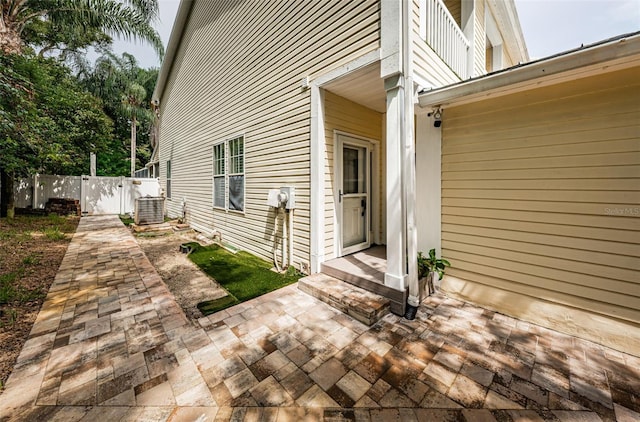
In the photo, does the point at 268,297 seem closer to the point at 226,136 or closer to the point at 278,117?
the point at 278,117

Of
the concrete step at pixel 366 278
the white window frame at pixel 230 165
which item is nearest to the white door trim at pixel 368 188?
the concrete step at pixel 366 278

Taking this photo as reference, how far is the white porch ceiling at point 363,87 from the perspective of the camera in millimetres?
3268

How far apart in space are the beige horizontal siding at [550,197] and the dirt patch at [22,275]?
4.58 metres

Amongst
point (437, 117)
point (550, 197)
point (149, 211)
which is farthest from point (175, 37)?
point (550, 197)

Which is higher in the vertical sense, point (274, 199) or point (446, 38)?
point (446, 38)

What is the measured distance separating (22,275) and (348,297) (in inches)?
199

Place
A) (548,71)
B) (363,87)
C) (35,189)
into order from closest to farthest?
(548,71) < (363,87) < (35,189)

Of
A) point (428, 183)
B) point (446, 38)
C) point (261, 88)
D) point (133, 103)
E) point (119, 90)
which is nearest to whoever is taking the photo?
point (428, 183)

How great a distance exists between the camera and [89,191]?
11.9 metres

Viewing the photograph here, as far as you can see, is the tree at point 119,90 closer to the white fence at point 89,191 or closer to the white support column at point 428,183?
the white fence at point 89,191

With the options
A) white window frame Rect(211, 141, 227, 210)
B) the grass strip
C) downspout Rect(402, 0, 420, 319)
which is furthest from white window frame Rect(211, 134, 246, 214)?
downspout Rect(402, 0, 420, 319)

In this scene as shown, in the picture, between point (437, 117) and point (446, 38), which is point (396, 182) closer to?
point (437, 117)

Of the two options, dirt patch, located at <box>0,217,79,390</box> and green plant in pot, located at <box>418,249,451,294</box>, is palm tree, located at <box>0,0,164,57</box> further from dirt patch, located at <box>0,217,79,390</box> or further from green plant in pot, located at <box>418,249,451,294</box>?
green plant in pot, located at <box>418,249,451,294</box>

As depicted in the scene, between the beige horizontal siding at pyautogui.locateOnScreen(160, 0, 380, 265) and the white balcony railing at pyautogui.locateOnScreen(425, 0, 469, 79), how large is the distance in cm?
95
